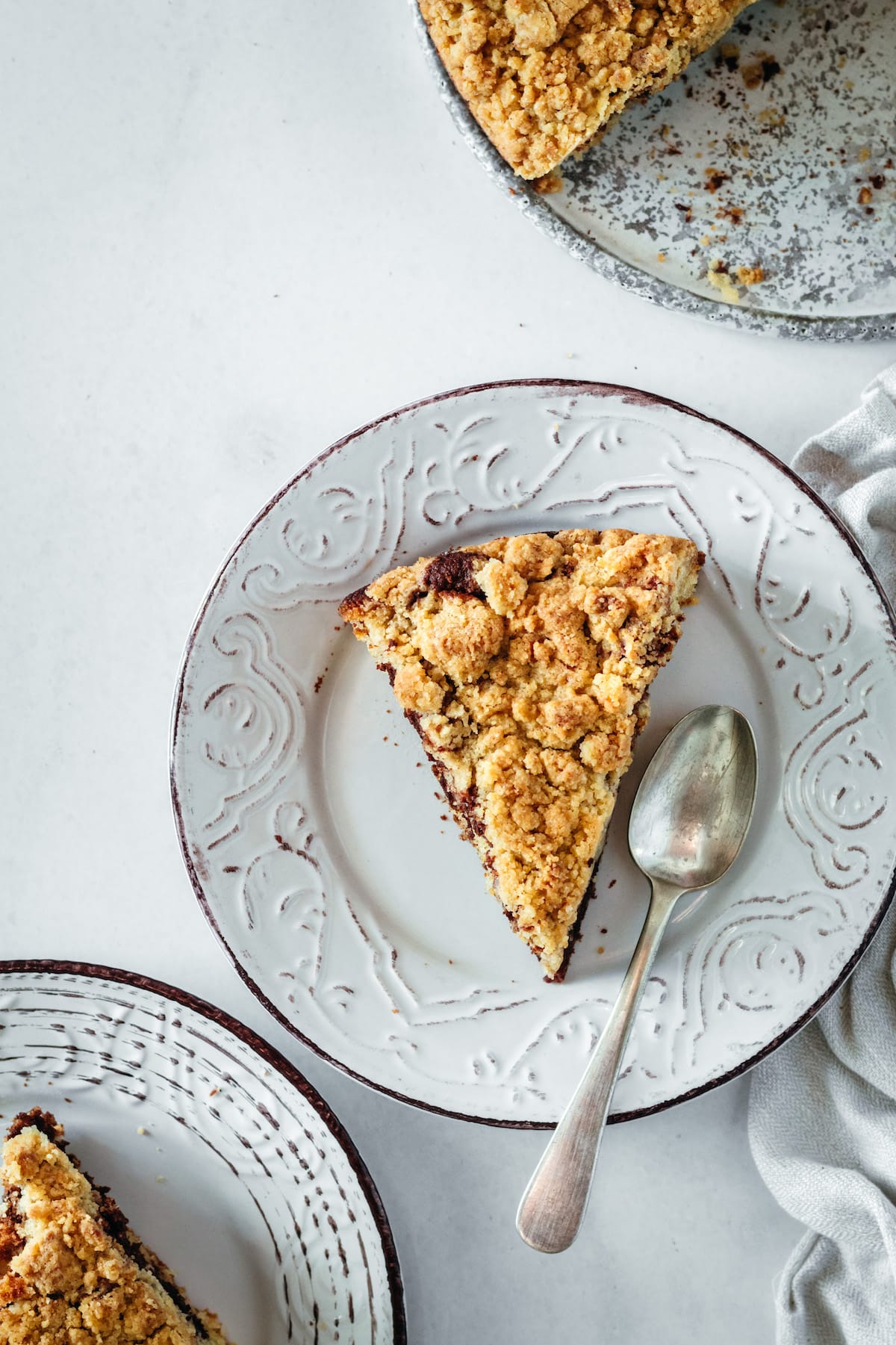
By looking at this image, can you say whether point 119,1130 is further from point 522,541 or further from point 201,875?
point 522,541

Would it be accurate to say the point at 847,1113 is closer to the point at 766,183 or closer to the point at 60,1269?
the point at 60,1269

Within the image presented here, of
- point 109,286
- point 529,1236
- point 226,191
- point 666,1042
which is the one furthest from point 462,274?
point 529,1236

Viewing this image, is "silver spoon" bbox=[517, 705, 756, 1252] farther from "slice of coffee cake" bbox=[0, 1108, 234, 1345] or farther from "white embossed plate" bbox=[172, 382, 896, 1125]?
"slice of coffee cake" bbox=[0, 1108, 234, 1345]

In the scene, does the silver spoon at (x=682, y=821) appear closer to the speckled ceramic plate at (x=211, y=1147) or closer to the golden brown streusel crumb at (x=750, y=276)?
the speckled ceramic plate at (x=211, y=1147)

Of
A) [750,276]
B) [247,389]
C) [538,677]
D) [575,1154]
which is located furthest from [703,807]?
[247,389]

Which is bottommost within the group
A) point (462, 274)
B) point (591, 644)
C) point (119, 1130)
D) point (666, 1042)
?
point (666, 1042)

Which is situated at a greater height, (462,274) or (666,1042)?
(462,274)

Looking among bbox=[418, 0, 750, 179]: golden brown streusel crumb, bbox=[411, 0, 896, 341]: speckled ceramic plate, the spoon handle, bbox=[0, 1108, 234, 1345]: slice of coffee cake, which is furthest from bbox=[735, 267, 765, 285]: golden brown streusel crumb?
bbox=[0, 1108, 234, 1345]: slice of coffee cake
